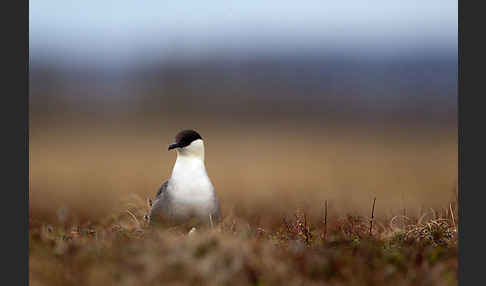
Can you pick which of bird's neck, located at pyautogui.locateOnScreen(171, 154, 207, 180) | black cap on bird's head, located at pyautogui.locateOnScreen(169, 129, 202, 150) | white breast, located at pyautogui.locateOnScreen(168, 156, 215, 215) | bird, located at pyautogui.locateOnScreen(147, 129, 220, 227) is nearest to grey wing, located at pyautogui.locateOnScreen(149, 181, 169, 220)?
bird, located at pyautogui.locateOnScreen(147, 129, 220, 227)

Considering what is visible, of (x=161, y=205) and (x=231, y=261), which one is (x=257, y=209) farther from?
(x=231, y=261)

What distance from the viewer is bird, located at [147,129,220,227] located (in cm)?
828

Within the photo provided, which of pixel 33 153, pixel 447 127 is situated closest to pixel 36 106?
pixel 33 153

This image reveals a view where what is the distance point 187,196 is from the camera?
834 centimetres

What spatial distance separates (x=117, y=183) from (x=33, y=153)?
10.4 m

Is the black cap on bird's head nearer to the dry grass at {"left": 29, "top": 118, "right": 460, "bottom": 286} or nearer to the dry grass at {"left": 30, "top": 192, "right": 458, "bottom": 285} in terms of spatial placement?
the dry grass at {"left": 29, "top": 118, "right": 460, "bottom": 286}

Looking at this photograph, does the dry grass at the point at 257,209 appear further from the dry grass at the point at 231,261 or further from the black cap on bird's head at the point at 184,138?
the black cap on bird's head at the point at 184,138

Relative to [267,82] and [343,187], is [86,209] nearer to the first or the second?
[343,187]

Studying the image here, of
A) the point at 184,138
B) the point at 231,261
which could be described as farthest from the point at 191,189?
the point at 231,261

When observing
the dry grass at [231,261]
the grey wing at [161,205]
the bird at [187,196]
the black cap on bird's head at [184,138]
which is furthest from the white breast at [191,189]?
the dry grass at [231,261]

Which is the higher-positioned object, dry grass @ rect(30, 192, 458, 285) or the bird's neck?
the bird's neck

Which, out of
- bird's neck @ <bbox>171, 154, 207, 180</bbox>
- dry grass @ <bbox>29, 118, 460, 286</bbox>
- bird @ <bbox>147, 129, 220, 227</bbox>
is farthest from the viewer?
bird's neck @ <bbox>171, 154, 207, 180</bbox>

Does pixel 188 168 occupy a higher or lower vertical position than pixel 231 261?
higher

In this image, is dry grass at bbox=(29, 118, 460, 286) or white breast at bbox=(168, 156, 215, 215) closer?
dry grass at bbox=(29, 118, 460, 286)
